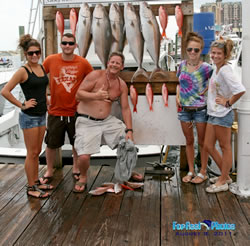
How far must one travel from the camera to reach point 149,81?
4199mm

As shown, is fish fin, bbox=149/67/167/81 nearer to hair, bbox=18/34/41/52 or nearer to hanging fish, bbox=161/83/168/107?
hanging fish, bbox=161/83/168/107

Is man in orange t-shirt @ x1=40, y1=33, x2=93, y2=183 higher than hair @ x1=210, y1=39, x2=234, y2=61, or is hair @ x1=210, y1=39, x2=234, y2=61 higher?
hair @ x1=210, y1=39, x2=234, y2=61

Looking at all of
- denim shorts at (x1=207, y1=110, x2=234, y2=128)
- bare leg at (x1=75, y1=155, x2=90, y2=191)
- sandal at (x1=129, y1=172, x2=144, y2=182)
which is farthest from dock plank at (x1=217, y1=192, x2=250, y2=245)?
bare leg at (x1=75, y1=155, x2=90, y2=191)

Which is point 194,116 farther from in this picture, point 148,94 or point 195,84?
point 148,94

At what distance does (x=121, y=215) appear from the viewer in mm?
3223

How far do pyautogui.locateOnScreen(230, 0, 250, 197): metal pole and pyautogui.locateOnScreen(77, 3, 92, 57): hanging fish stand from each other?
5.19 feet

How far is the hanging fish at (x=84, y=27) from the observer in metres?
3.93

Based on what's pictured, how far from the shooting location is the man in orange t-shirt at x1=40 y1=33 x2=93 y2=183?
12.6ft

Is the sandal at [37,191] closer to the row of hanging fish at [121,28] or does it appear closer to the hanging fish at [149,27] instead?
the row of hanging fish at [121,28]

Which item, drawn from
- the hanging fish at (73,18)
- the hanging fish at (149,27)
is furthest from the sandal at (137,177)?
the hanging fish at (73,18)

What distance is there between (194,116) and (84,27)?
1503 mm

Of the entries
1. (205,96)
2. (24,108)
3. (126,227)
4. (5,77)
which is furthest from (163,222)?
(5,77)

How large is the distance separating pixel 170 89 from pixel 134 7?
0.99m

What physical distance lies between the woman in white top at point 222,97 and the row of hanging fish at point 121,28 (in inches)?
29.0
